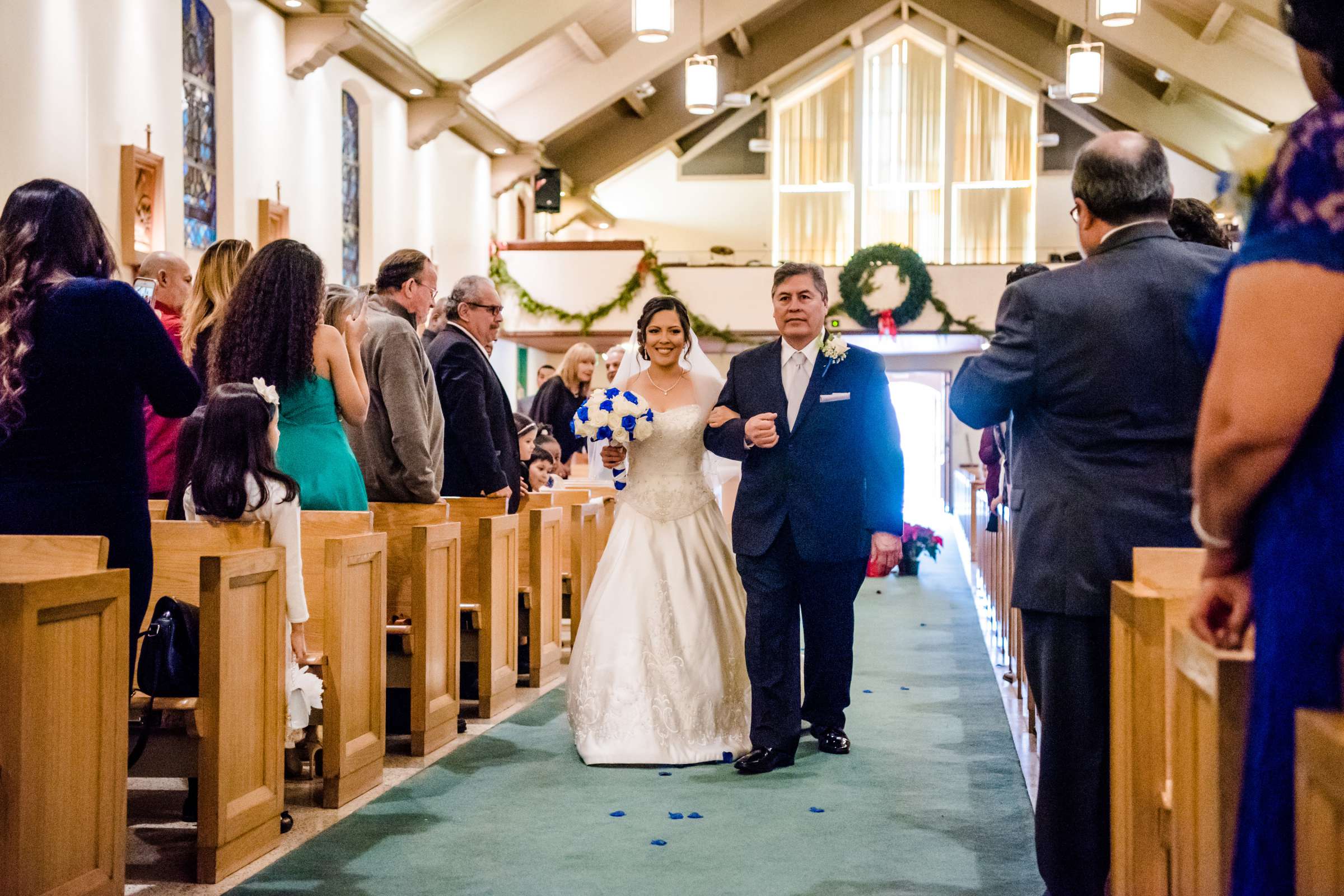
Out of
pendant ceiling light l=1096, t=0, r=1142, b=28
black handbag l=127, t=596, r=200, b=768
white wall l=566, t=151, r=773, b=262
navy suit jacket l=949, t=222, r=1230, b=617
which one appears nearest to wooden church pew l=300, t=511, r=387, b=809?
black handbag l=127, t=596, r=200, b=768

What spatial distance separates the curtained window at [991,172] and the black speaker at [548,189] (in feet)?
23.3

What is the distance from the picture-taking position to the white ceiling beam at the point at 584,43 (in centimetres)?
1566

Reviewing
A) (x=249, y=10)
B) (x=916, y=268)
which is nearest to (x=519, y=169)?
(x=916, y=268)

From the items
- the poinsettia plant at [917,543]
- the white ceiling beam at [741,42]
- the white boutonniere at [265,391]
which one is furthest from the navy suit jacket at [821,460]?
the white ceiling beam at [741,42]

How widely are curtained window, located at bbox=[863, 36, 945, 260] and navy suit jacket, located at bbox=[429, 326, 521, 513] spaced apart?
17.2 meters

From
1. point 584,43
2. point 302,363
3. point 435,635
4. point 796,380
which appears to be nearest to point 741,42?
point 584,43

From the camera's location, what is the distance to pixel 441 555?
4.98 metres

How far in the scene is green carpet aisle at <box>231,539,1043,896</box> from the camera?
3.38 meters

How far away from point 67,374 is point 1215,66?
53.1 ft

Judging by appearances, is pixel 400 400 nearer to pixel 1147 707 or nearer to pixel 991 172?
pixel 1147 707

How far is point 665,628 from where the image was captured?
4.92m

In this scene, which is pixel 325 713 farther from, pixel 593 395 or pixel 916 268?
pixel 916 268

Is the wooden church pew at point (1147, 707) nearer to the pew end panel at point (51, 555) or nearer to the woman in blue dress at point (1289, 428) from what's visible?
the woman in blue dress at point (1289, 428)

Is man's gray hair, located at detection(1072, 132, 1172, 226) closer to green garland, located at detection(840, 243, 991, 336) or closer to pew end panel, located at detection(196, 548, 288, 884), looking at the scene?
pew end panel, located at detection(196, 548, 288, 884)
